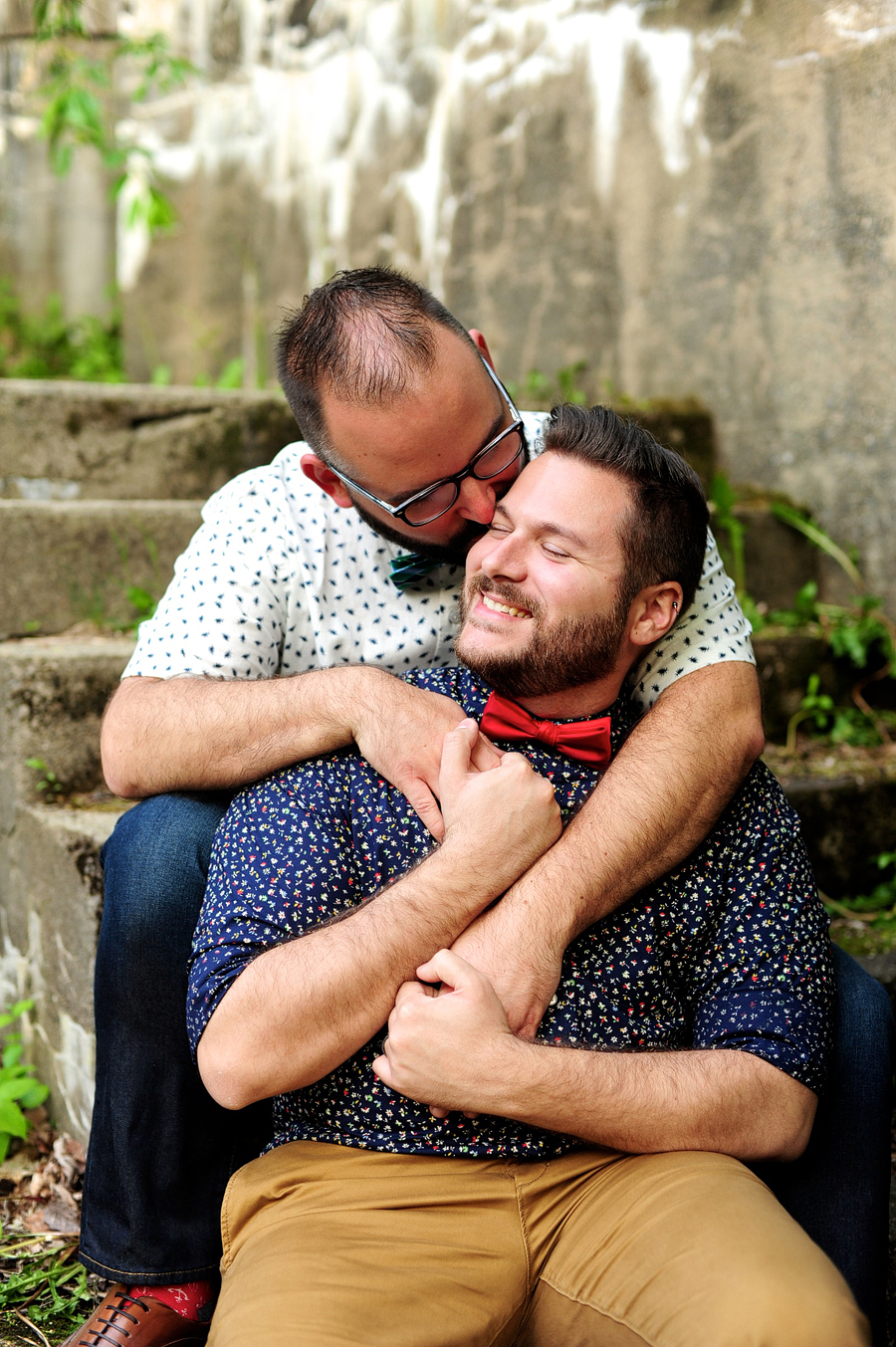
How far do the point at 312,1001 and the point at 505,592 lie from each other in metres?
0.69

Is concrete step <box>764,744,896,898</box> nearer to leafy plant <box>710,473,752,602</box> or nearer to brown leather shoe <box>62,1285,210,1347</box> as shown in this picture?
leafy plant <box>710,473,752,602</box>

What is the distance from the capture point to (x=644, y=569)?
1869 millimetres

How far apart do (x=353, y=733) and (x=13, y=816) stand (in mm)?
1098

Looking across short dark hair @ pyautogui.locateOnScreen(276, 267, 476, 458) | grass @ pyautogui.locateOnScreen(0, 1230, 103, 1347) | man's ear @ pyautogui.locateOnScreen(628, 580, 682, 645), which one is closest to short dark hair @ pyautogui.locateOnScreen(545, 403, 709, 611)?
man's ear @ pyautogui.locateOnScreen(628, 580, 682, 645)

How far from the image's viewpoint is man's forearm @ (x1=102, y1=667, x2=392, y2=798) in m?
1.79

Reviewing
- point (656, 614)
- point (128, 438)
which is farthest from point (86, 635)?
point (656, 614)

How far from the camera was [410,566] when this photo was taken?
2.12 metres

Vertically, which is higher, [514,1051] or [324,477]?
[324,477]

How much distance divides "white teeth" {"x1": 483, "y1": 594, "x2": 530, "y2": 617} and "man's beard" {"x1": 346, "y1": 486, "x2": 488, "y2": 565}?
202 millimetres

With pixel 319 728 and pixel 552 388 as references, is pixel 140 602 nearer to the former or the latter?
pixel 319 728

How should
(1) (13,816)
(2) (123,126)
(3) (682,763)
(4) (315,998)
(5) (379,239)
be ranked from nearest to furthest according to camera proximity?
(4) (315,998), (3) (682,763), (1) (13,816), (5) (379,239), (2) (123,126)

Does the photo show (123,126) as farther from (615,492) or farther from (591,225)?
(615,492)

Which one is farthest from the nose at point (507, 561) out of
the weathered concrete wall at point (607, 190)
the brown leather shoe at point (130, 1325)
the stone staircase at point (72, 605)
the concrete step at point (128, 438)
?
the concrete step at point (128, 438)

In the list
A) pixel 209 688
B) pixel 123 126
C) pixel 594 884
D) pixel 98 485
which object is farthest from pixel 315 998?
pixel 123 126
